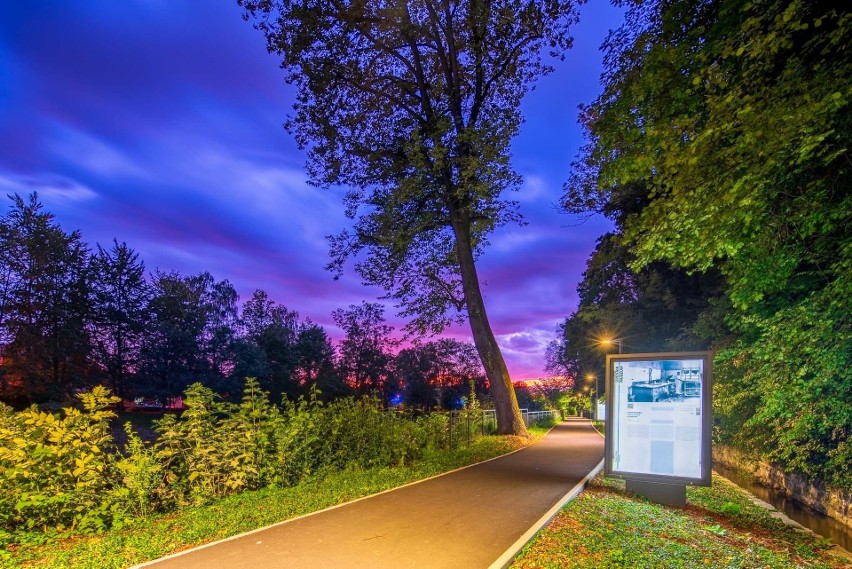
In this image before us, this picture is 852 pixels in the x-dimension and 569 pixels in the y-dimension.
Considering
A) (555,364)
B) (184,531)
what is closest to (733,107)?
(184,531)

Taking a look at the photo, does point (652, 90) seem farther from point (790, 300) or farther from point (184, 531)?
point (184, 531)

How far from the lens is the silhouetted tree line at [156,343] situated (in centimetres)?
3481

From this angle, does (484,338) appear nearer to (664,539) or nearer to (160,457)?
(664,539)

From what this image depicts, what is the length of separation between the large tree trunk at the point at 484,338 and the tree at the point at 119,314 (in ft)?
145

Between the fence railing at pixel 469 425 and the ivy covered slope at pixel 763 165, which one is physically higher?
the ivy covered slope at pixel 763 165

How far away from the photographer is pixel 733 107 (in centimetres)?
621

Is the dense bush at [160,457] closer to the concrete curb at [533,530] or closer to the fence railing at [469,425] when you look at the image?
the concrete curb at [533,530]

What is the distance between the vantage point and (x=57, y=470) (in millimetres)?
5781

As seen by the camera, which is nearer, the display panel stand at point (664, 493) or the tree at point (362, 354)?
the display panel stand at point (664, 493)

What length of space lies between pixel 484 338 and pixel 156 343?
40975 millimetres

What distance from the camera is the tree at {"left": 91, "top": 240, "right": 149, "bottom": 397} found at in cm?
4631

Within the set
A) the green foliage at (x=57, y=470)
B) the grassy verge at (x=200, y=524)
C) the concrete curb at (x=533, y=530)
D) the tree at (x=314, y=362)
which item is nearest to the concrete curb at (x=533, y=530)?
the concrete curb at (x=533, y=530)

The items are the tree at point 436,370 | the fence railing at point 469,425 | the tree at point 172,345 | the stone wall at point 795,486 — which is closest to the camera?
the stone wall at point 795,486

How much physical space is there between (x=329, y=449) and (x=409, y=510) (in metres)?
3.30
